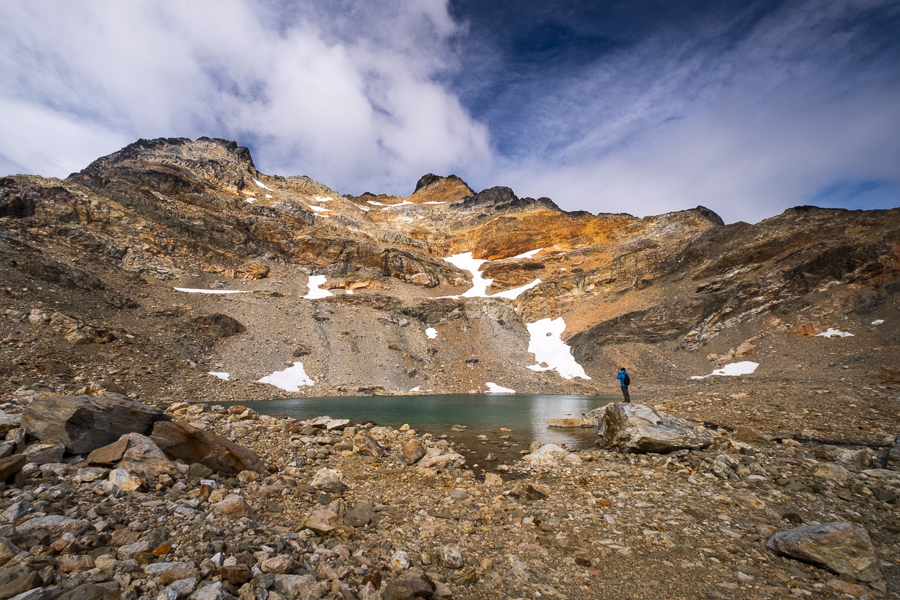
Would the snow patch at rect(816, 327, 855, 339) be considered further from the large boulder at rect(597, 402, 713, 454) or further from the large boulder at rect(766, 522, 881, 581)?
the large boulder at rect(766, 522, 881, 581)

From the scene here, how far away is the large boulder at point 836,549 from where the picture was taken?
3957 mm

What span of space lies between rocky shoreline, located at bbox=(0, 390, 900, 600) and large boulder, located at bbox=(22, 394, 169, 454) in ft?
0.12

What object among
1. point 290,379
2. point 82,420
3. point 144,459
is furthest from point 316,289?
point 144,459

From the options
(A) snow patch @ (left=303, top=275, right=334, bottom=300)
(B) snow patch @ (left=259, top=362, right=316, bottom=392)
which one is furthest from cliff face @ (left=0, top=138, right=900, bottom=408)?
(B) snow patch @ (left=259, top=362, right=316, bottom=392)

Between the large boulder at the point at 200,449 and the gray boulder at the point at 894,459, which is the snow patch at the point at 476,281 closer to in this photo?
the gray boulder at the point at 894,459

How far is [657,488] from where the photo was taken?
23.1 ft

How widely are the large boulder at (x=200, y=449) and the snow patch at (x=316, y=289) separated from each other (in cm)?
4930

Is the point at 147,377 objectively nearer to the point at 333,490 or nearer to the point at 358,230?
the point at 333,490

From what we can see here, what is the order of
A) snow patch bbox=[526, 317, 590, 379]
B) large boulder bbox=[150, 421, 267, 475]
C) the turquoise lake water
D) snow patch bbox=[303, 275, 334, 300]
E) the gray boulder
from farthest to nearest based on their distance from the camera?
1. snow patch bbox=[303, 275, 334, 300]
2. snow patch bbox=[526, 317, 590, 379]
3. the turquoise lake water
4. the gray boulder
5. large boulder bbox=[150, 421, 267, 475]

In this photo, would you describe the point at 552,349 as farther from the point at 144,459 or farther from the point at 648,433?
the point at 144,459

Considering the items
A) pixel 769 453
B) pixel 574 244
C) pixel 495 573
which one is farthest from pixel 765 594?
pixel 574 244

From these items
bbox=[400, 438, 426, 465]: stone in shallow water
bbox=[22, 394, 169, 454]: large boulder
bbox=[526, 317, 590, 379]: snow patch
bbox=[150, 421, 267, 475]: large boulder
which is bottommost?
bbox=[400, 438, 426, 465]: stone in shallow water

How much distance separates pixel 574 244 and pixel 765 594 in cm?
8006

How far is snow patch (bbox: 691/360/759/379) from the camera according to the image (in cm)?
3083
